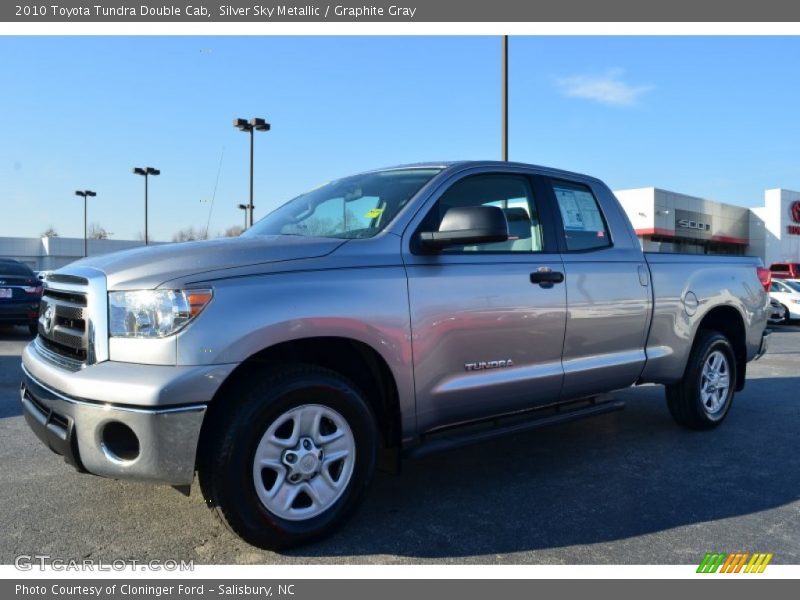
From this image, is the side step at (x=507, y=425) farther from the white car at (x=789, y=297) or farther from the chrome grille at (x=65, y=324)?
the white car at (x=789, y=297)

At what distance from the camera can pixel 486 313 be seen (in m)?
3.74

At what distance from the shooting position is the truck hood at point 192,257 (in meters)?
Answer: 2.95

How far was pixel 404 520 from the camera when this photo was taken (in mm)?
3506

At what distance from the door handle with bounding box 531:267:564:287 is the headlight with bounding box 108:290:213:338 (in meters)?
1.98

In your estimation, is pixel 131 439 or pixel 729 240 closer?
pixel 131 439

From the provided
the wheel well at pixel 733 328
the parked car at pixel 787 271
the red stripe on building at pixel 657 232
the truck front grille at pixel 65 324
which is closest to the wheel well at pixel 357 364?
the truck front grille at pixel 65 324

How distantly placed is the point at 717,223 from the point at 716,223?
0.11 meters

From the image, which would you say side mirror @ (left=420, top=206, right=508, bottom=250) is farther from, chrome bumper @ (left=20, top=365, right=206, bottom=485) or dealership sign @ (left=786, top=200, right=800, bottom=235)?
dealership sign @ (left=786, top=200, right=800, bottom=235)

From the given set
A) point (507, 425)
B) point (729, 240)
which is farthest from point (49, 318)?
point (729, 240)

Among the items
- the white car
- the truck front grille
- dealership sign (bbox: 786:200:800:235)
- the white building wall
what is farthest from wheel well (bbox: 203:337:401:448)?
the white building wall

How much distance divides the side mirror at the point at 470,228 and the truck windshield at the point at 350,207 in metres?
0.31

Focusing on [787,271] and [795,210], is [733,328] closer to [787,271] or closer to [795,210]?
[787,271]

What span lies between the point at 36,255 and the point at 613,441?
240 ft
